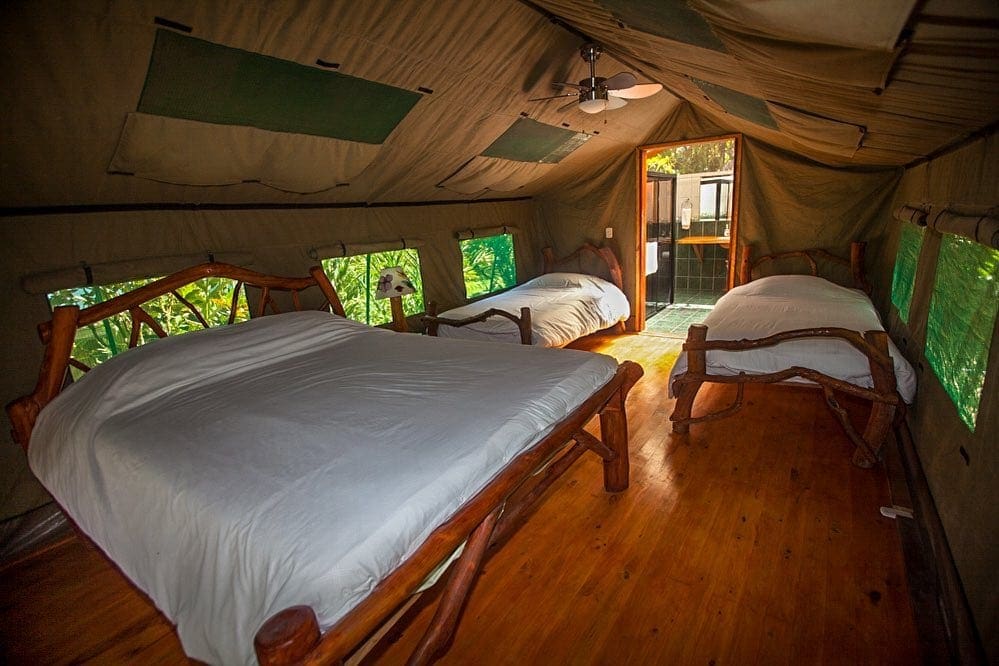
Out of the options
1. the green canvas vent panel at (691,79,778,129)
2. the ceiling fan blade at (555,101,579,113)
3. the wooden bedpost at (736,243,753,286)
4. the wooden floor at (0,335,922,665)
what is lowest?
the wooden floor at (0,335,922,665)

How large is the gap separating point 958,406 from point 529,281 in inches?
161

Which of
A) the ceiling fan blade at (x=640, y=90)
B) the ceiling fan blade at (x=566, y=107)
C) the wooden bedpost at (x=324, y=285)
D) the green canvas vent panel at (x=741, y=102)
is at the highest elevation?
the ceiling fan blade at (x=566, y=107)

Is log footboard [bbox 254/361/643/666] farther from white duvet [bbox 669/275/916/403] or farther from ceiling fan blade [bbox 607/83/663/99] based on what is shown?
ceiling fan blade [bbox 607/83/663/99]

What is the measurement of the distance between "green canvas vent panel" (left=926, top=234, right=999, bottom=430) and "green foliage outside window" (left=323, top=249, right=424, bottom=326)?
3.43 meters

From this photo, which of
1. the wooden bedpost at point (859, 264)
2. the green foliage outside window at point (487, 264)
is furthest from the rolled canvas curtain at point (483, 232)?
the wooden bedpost at point (859, 264)

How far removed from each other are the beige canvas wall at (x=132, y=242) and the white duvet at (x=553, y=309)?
69cm

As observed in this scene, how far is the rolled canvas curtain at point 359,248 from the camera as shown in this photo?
342 cm

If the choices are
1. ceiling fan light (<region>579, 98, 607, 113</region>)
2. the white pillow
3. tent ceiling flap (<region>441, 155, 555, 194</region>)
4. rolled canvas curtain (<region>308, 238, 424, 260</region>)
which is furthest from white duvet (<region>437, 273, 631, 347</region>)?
ceiling fan light (<region>579, 98, 607, 113</region>)

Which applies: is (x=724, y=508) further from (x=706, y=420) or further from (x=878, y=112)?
(x=878, y=112)

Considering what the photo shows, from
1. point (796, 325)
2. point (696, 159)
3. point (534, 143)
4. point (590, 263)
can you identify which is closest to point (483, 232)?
point (534, 143)

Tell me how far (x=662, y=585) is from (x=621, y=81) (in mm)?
2642

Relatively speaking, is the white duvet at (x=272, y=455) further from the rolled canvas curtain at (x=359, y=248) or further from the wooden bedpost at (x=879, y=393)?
the wooden bedpost at (x=879, y=393)

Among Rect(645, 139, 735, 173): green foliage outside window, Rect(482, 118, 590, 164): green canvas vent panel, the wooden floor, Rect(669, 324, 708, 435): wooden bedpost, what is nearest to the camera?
the wooden floor

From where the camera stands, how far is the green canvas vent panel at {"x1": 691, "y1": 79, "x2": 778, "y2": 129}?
7.45 feet
